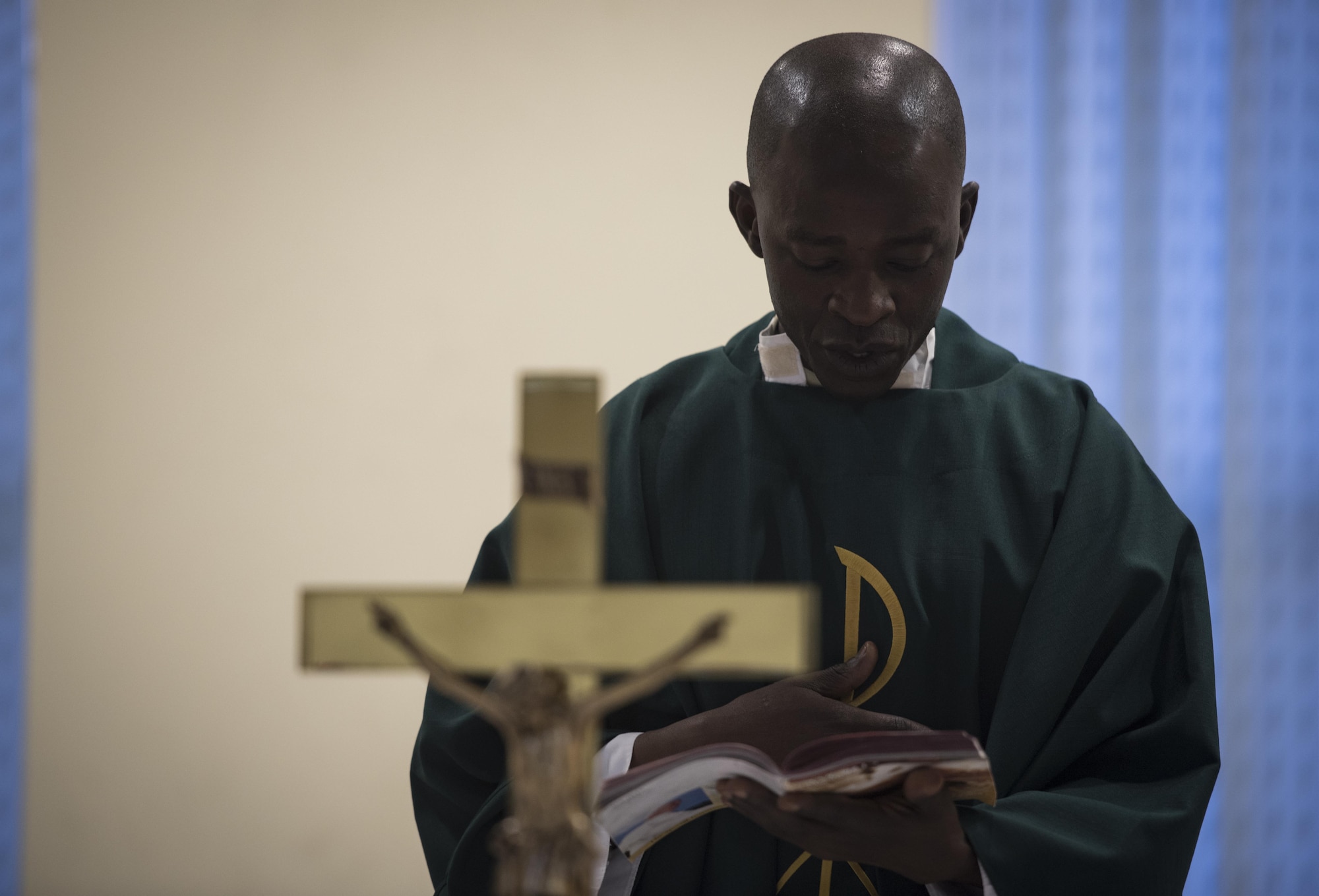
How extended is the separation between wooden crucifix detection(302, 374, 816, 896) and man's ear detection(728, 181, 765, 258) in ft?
2.04

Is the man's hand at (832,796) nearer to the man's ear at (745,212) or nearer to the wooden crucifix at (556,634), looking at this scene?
the wooden crucifix at (556,634)

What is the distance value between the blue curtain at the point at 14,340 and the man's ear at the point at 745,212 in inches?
79.3

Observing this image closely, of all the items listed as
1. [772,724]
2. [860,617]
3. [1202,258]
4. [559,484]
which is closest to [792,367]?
[860,617]

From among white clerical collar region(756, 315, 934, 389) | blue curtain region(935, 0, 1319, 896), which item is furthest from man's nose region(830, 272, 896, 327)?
blue curtain region(935, 0, 1319, 896)

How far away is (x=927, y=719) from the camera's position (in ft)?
4.00

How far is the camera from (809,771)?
0.85 meters

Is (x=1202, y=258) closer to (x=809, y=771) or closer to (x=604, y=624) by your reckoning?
(x=809, y=771)

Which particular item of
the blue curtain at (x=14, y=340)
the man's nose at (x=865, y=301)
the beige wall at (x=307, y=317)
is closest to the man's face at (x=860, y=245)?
the man's nose at (x=865, y=301)

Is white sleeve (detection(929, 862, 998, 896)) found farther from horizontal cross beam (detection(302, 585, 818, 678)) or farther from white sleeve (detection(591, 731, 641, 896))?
horizontal cross beam (detection(302, 585, 818, 678))

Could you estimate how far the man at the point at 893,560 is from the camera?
107 centimetres

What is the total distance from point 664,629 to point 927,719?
0.63m

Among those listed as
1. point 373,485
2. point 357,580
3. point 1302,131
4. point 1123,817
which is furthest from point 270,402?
point 1302,131

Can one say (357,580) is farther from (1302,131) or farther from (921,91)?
(1302,131)

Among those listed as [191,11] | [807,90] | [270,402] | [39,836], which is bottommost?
[39,836]
